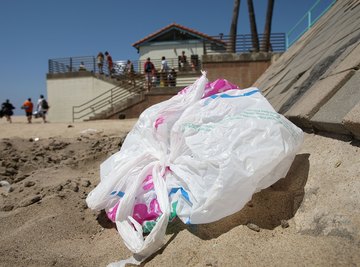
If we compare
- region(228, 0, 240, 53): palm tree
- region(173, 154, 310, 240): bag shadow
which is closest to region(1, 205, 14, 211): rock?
region(173, 154, 310, 240): bag shadow

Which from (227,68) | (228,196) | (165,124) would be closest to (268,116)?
(228,196)

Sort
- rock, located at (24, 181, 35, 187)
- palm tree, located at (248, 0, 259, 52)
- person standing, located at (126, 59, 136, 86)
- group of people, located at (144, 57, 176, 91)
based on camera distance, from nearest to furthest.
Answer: rock, located at (24, 181, 35, 187)
palm tree, located at (248, 0, 259, 52)
group of people, located at (144, 57, 176, 91)
person standing, located at (126, 59, 136, 86)

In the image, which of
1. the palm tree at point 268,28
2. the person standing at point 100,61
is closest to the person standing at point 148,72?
the person standing at point 100,61

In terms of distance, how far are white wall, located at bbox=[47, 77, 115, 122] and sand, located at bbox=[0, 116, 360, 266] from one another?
13982mm

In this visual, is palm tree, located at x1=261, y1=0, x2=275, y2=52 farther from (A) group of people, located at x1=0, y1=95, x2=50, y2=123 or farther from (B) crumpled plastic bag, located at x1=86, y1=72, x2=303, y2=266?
(B) crumpled plastic bag, located at x1=86, y1=72, x2=303, y2=266

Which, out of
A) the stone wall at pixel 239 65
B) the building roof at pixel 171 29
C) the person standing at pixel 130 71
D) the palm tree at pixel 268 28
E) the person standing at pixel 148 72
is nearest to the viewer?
the stone wall at pixel 239 65

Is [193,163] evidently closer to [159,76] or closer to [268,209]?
[268,209]

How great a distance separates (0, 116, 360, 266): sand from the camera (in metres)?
1.28

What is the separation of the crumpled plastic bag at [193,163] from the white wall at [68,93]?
46.9ft

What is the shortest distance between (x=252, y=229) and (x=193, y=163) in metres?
0.42

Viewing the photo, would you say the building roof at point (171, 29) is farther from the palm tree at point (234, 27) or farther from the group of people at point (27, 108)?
the group of people at point (27, 108)

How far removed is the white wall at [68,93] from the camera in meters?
15.9

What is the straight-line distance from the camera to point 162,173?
5.95 ft

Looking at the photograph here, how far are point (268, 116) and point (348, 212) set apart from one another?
593 millimetres
